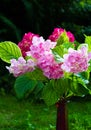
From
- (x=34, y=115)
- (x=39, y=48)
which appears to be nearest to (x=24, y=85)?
(x=39, y=48)

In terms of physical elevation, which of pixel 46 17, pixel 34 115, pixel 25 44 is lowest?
pixel 25 44

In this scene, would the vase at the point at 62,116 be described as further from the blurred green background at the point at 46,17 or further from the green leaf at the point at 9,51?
the blurred green background at the point at 46,17

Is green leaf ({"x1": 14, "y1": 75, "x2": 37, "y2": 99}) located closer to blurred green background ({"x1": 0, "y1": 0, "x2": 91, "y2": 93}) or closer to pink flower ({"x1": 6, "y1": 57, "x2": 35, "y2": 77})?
pink flower ({"x1": 6, "y1": 57, "x2": 35, "y2": 77})

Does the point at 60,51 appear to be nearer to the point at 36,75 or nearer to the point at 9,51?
the point at 36,75

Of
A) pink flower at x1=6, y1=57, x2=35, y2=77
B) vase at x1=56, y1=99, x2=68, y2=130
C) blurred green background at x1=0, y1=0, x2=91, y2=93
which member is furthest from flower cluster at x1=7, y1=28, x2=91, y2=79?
blurred green background at x1=0, y1=0, x2=91, y2=93

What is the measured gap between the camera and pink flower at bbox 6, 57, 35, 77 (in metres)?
2.40

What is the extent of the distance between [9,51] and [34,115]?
3.87 metres

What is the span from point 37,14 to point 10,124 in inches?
132

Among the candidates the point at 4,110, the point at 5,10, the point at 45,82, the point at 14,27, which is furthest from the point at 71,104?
the point at 45,82

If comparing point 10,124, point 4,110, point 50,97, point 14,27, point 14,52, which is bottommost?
point 50,97

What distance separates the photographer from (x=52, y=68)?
235 centimetres

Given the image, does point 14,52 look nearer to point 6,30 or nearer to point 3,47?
point 3,47

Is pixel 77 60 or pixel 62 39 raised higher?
pixel 62 39

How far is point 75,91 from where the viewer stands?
2355 millimetres
